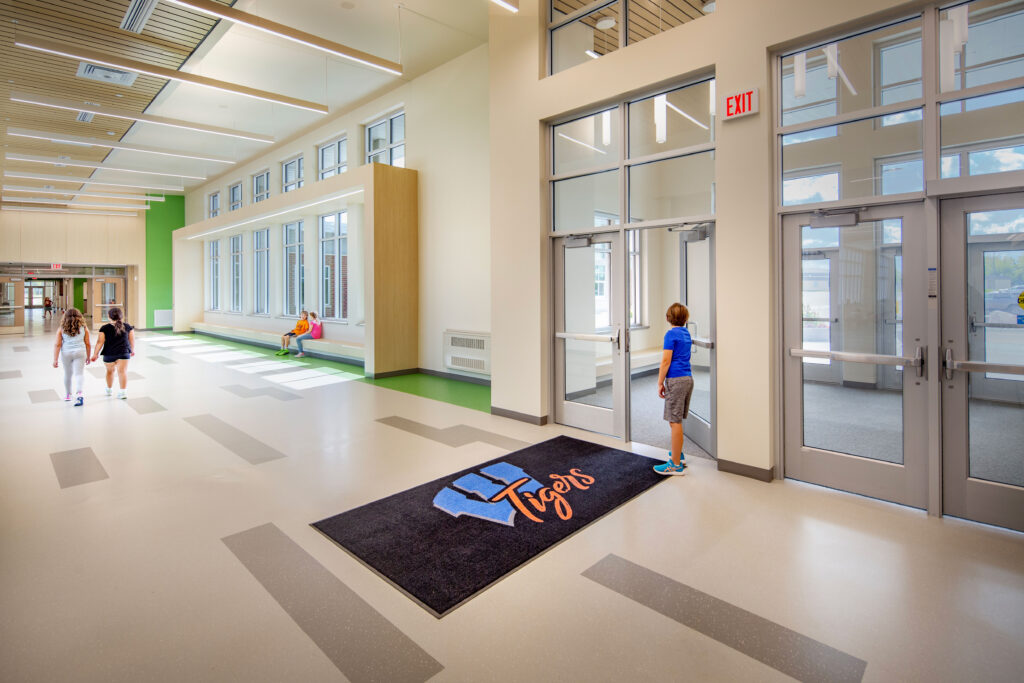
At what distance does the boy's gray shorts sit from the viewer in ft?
13.6

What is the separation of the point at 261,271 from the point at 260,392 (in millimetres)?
8939

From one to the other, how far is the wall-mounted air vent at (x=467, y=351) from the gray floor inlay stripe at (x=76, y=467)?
4.96 m

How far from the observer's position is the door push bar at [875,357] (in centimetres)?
345

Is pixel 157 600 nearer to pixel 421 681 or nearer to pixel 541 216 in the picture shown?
pixel 421 681

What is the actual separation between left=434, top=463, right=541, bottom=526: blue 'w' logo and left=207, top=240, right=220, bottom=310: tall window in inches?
675

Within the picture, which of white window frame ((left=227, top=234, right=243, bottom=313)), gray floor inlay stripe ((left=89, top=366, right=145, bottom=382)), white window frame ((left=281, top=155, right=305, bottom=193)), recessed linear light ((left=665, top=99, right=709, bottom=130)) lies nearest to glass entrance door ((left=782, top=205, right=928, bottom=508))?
recessed linear light ((left=665, top=99, right=709, bottom=130))

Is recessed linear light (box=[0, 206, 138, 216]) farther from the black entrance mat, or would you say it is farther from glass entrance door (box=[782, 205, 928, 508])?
glass entrance door (box=[782, 205, 928, 508])

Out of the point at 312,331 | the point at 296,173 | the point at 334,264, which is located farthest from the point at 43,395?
the point at 296,173

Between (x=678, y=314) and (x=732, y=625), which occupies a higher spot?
(x=678, y=314)

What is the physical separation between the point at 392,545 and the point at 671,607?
1571mm

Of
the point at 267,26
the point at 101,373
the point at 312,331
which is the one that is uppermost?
the point at 267,26

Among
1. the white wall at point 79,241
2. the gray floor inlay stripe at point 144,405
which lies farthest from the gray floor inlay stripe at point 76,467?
the white wall at point 79,241

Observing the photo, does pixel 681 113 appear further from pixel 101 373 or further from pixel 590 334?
pixel 101 373

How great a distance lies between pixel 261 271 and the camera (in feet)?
50.2
